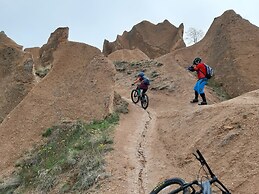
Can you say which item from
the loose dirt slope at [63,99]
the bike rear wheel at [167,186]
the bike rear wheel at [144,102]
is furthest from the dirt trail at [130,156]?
the bike rear wheel at [144,102]

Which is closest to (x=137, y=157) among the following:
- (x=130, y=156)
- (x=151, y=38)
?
(x=130, y=156)

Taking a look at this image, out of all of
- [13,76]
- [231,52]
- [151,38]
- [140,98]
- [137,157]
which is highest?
[151,38]

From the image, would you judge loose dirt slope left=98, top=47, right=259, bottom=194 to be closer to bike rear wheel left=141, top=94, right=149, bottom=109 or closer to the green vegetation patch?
the green vegetation patch

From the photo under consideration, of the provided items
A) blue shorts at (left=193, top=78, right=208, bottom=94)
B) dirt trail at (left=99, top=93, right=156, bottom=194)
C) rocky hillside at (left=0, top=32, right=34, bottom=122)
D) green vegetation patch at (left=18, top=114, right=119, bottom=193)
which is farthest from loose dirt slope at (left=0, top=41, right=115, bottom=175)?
blue shorts at (left=193, top=78, right=208, bottom=94)

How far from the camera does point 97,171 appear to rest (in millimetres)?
9836

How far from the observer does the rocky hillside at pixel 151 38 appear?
43.2 metres

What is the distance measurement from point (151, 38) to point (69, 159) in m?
34.0

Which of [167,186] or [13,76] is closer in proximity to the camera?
[167,186]

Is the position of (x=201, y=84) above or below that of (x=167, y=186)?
above

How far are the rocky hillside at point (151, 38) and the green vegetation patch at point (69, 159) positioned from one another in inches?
1144

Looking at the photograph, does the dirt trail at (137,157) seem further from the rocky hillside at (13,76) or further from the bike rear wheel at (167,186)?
the rocky hillside at (13,76)

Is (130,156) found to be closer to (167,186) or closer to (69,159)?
(69,159)

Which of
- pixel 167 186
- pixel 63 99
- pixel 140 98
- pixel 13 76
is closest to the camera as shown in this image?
pixel 167 186

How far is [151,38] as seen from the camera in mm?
44031
